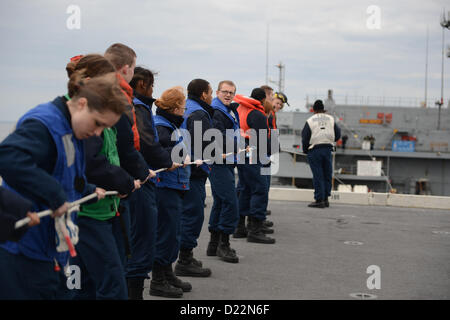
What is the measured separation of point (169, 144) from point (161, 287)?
134cm

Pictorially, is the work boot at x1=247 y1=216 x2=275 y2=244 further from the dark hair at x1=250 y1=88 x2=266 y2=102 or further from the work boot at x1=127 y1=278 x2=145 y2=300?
the work boot at x1=127 y1=278 x2=145 y2=300

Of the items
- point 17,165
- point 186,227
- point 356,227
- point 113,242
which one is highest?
point 17,165

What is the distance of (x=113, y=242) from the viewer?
11.1ft

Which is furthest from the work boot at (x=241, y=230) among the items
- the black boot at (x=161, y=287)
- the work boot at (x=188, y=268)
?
the black boot at (x=161, y=287)

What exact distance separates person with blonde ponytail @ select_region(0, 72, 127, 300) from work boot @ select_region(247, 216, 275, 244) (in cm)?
524

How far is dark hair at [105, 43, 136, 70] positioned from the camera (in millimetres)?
3914

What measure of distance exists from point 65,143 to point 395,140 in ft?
97.1

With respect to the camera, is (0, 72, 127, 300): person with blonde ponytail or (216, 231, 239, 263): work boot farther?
(216, 231, 239, 263): work boot

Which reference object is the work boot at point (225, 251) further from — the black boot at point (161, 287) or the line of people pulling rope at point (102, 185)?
the black boot at point (161, 287)

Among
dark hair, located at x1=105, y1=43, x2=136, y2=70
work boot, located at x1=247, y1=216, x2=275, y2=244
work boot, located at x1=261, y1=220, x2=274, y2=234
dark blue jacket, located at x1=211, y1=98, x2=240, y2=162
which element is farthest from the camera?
work boot, located at x1=261, y1=220, x2=274, y2=234

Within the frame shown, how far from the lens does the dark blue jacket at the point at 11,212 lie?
236cm

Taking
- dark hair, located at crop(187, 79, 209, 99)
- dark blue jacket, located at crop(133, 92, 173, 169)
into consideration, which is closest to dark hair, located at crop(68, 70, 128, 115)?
dark blue jacket, located at crop(133, 92, 173, 169)
